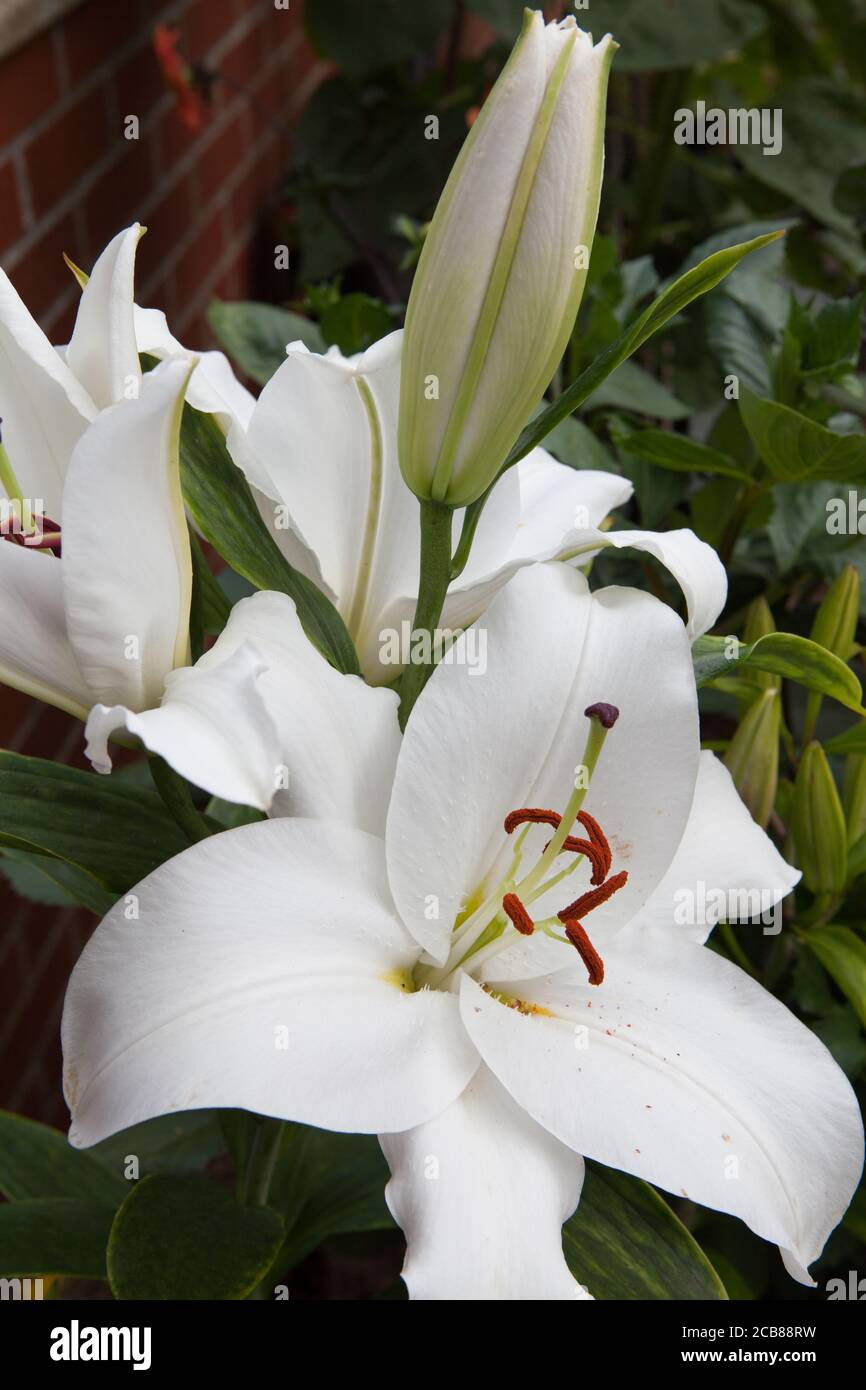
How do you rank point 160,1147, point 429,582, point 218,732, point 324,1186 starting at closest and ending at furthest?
1. point 218,732
2. point 429,582
3. point 324,1186
4. point 160,1147

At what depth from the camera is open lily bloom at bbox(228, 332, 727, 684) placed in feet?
1.57

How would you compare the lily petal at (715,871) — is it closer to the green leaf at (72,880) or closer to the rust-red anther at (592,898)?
the rust-red anther at (592,898)

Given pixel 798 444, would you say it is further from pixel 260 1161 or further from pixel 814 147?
pixel 814 147

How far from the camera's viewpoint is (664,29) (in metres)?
1.39

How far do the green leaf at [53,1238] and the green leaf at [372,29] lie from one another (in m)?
1.37

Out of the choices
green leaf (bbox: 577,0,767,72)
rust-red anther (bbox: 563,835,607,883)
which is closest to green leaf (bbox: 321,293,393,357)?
rust-red anther (bbox: 563,835,607,883)

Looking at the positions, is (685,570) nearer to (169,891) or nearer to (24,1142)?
(169,891)

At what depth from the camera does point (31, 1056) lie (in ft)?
4.41

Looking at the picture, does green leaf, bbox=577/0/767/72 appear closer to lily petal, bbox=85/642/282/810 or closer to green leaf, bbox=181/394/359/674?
green leaf, bbox=181/394/359/674

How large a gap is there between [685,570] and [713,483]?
0.36 metres

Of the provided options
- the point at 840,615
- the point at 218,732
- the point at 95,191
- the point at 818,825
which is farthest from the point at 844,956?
the point at 95,191

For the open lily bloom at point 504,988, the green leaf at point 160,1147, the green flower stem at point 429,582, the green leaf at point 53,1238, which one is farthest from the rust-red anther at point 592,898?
the green leaf at point 160,1147

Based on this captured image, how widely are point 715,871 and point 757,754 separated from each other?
121mm

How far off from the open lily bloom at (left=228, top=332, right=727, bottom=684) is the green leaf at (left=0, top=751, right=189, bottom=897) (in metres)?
0.11
